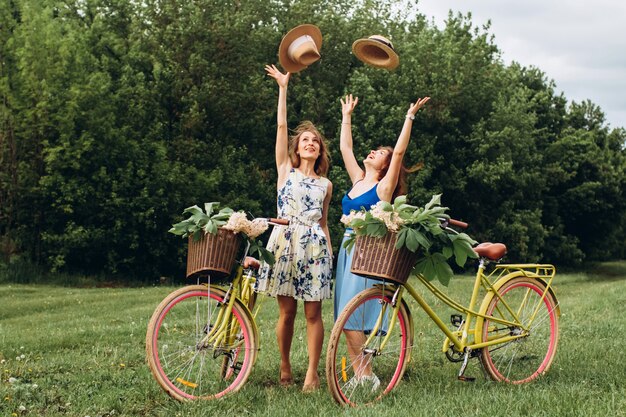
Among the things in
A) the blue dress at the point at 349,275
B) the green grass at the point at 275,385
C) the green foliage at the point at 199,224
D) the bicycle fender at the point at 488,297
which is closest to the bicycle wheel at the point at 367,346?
the green grass at the point at 275,385

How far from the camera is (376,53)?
644cm

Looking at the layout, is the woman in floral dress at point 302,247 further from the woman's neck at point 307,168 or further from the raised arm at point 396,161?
the raised arm at point 396,161

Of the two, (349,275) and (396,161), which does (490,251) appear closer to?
(396,161)

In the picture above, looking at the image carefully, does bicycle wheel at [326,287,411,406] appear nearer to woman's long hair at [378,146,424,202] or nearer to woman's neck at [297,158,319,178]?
woman's long hair at [378,146,424,202]

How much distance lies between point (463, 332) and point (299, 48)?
2.63m

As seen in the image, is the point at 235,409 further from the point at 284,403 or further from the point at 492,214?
the point at 492,214

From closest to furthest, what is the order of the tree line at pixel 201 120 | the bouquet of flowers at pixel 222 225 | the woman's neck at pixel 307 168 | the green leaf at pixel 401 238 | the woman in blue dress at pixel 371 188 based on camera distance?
1. the green leaf at pixel 401 238
2. the bouquet of flowers at pixel 222 225
3. the woman in blue dress at pixel 371 188
4. the woman's neck at pixel 307 168
5. the tree line at pixel 201 120

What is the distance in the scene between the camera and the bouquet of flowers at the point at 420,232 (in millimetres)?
5141

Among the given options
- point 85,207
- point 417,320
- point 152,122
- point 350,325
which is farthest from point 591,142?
point 350,325

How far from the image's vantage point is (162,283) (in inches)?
1019

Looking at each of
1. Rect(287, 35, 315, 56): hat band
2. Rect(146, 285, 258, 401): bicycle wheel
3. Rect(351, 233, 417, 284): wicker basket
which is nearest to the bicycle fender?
Rect(351, 233, 417, 284): wicker basket

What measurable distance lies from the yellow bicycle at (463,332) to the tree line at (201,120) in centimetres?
2034

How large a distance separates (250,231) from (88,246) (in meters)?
20.9

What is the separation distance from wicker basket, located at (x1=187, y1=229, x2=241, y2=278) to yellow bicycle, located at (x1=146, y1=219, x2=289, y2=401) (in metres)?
0.17
